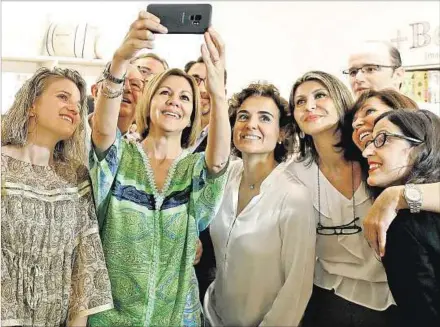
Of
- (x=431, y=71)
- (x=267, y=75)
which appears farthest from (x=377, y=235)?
(x=431, y=71)

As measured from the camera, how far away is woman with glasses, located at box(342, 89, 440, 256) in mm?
876

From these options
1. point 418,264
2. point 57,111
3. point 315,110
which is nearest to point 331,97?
point 315,110

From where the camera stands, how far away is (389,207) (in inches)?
35.0

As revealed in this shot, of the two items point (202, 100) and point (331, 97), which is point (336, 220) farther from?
point (202, 100)

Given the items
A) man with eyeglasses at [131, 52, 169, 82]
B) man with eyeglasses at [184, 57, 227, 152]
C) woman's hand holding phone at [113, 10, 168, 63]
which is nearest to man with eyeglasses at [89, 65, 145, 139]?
man with eyeglasses at [131, 52, 169, 82]

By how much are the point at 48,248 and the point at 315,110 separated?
0.56 meters

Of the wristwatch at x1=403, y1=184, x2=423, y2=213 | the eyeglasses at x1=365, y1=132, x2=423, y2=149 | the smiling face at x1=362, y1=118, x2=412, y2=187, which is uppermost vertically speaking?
the eyeglasses at x1=365, y1=132, x2=423, y2=149

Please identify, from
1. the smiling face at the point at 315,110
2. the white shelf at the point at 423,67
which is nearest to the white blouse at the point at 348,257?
the smiling face at the point at 315,110

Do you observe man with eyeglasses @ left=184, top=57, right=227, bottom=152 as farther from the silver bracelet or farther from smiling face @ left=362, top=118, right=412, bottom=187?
smiling face @ left=362, top=118, right=412, bottom=187

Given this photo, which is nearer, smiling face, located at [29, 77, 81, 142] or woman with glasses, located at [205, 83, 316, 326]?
smiling face, located at [29, 77, 81, 142]

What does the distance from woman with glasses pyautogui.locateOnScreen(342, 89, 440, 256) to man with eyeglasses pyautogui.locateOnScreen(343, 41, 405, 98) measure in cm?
16

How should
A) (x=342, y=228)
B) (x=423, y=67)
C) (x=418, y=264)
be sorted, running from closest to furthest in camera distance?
(x=418, y=264) < (x=342, y=228) < (x=423, y=67)

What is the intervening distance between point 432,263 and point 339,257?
0.81 ft

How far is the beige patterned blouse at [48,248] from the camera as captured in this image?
34.0 inches
